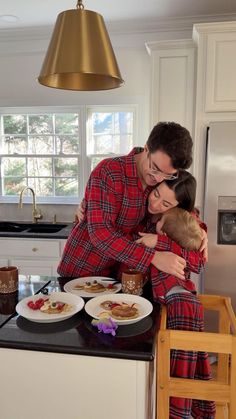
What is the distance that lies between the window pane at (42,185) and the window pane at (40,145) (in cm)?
28

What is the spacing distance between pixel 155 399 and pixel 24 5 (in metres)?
2.77

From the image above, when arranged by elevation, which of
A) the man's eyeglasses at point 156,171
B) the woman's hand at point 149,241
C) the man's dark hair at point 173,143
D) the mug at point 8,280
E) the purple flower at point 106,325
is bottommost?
the purple flower at point 106,325

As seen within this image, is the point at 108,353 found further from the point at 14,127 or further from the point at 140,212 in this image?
the point at 14,127

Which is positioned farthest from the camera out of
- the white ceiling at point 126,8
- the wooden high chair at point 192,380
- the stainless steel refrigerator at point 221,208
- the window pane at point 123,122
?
the window pane at point 123,122

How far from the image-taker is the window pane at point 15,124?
360 centimetres

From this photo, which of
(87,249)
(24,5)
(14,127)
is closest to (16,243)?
(14,127)

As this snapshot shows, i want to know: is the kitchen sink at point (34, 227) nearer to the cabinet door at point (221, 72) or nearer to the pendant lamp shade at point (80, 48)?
the cabinet door at point (221, 72)

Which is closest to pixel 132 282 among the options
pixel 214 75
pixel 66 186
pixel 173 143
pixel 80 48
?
pixel 173 143

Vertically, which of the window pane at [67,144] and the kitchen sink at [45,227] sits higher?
the window pane at [67,144]

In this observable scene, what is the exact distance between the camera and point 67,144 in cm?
356

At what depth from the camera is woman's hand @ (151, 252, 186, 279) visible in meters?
1.34

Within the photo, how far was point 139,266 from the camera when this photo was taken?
54.6 inches

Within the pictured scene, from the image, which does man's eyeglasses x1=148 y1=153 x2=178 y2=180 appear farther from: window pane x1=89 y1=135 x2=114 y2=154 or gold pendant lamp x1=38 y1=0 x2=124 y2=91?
window pane x1=89 y1=135 x2=114 y2=154

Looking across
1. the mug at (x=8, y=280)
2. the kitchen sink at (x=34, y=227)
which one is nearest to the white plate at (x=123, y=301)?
the mug at (x=8, y=280)
